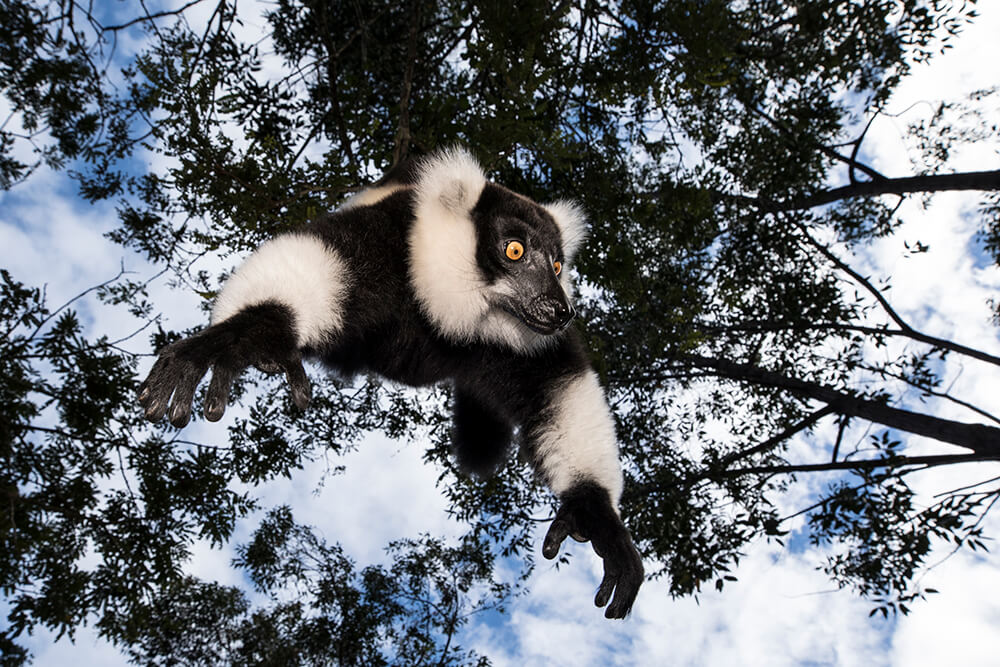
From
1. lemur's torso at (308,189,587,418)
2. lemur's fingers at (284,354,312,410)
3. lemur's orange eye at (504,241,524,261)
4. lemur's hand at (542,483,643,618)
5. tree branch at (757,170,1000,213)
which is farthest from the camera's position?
tree branch at (757,170,1000,213)

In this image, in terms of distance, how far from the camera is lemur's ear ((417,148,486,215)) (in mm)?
2912

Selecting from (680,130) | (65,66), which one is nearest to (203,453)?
(65,66)

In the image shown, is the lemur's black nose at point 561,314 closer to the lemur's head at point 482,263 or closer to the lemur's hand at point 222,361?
the lemur's head at point 482,263

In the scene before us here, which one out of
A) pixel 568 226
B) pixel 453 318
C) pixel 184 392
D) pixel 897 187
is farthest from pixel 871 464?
pixel 184 392

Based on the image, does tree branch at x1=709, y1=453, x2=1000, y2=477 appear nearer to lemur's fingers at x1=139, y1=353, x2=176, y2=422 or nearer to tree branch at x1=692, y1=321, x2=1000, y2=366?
tree branch at x1=692, y1=321, x2=1000, y2=366

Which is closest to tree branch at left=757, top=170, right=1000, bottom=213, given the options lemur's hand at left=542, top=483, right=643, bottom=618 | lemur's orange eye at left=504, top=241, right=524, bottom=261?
lemur's orange eye at left=504, top=241, right=524, bottom=261

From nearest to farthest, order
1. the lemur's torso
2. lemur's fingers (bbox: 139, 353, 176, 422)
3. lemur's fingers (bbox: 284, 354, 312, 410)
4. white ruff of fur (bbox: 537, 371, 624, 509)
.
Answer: lemur's fingers (bbox: 139, 353, 176, 422), lemur's fingers (bbox: 284, 354, 312, 410), the lemur's torso, white ruff of fur (bbox: 537, 371, 624, 509)

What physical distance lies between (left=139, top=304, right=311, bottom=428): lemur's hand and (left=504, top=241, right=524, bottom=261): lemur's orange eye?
1.01 metres

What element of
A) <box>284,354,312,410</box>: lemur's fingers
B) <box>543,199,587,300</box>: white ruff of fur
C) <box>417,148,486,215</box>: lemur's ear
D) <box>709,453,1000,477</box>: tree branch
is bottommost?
<box>284,354,312,410</box>: lemur's fingers

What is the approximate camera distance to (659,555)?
5859mm

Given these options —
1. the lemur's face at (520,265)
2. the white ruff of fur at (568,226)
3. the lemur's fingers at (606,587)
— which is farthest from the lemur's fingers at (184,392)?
the white ruff of fur at (568,226)

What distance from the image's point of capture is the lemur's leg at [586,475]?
94.3 inches

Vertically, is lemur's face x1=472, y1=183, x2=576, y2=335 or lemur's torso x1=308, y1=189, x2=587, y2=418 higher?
lemur's face x1=472, y1=183, x2=576, y2=335

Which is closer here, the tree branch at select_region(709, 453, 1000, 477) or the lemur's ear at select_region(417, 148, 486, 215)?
the lemur's ear at select_region(417, 148, 486, 215)
